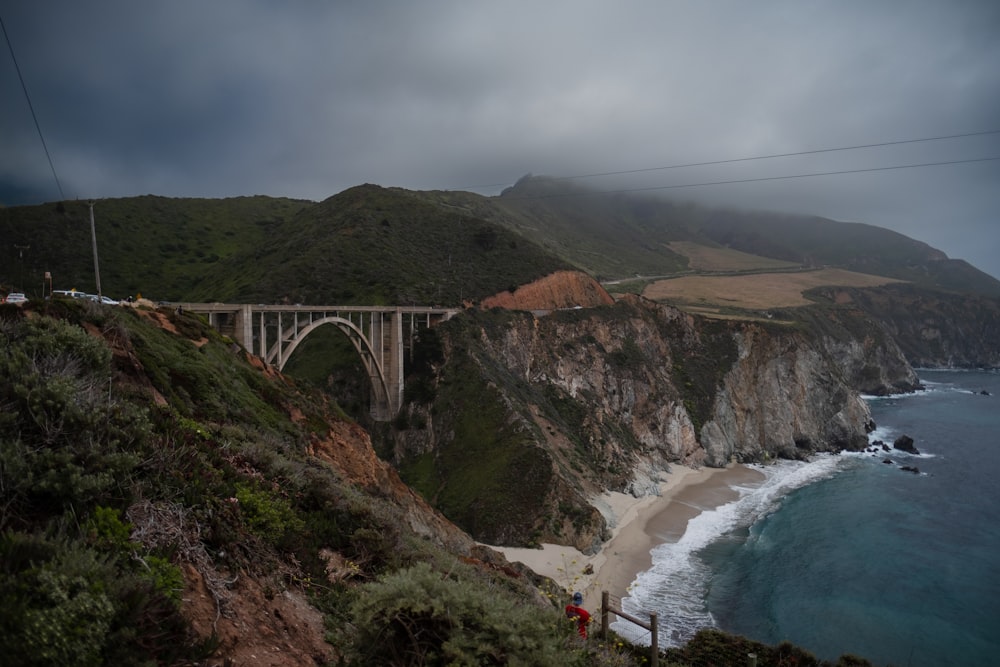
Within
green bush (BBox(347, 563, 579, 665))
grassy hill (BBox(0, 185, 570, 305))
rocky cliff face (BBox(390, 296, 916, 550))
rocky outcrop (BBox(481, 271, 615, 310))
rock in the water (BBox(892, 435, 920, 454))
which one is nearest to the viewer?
green bush (BBox(347, 563, 579, 665))

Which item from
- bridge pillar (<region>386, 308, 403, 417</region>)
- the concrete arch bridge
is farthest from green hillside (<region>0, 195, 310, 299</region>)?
bridge pillar (<region>386, 308, 403, 417</region>)

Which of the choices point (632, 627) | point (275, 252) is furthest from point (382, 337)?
point (275, 252)

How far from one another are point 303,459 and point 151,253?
73634mm

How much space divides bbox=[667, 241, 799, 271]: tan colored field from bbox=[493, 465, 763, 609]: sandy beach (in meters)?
115

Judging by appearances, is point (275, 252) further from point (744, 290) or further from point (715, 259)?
point (715, 259)

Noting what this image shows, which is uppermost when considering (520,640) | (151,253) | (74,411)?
(151,253)

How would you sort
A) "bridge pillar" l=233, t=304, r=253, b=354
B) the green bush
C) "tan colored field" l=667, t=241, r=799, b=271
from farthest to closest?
"tan colored field" l=667, t=241, r=799, b=271, "bridge pillar" l=233, t=304, r=253, b=354, the green bush

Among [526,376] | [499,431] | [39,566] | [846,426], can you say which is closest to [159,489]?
[39,566]

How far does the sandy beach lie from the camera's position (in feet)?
92.1

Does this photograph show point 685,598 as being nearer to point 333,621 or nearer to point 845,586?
point 845,586

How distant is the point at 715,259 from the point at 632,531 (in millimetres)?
151075

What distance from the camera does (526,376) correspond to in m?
50.2

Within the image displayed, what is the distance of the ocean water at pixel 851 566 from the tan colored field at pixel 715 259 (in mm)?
110708

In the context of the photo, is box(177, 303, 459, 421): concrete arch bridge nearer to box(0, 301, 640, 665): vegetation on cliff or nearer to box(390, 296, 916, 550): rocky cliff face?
box(390, 296, 916, 550): rocky cliff face
